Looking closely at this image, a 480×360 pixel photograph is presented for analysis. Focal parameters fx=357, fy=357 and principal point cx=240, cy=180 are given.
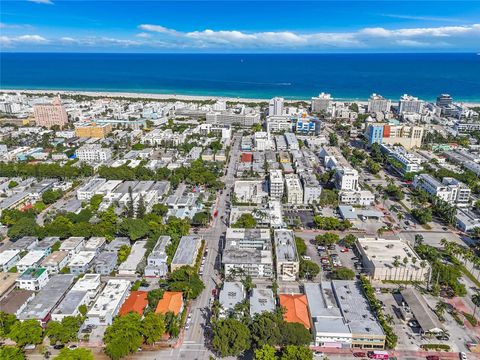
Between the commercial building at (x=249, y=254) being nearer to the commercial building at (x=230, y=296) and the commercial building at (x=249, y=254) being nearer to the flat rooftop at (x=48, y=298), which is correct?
the commercial building at (x=230, y=296)

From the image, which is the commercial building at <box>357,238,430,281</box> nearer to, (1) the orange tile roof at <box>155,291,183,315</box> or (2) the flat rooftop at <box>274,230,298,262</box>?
(2) the flat rooftop at <box>274,230,298,262</box>

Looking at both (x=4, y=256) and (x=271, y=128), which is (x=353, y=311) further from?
(x=271, y=128)

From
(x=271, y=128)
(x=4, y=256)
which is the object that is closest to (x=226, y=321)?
(x=4, y=256)

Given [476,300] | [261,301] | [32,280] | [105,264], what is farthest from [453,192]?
[32,280]

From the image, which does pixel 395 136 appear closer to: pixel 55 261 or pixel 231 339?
pixel 231 339

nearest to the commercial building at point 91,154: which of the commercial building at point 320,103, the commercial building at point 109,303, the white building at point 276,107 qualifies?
the commercial building at point 109,303

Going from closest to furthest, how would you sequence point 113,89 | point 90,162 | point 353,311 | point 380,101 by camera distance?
point 353,311
point 90,162
point 380,101
point 113,89
